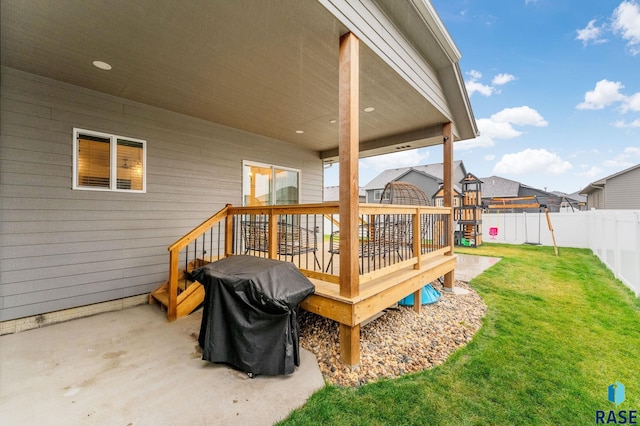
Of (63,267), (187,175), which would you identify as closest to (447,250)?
(187,175)

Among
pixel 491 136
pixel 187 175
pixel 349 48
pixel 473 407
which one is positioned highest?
pixel 491 136

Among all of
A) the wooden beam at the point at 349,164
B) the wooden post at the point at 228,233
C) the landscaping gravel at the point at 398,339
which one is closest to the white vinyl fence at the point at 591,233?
the landscaping gravel at the point at 398,339

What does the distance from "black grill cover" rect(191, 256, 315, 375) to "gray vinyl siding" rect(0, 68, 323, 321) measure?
2601 millimetres

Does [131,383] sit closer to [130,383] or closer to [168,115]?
[130,383]

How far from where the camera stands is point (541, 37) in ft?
43.5

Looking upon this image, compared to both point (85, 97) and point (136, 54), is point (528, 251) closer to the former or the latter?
point (136, 54)

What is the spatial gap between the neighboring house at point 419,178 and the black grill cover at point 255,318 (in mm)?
20879

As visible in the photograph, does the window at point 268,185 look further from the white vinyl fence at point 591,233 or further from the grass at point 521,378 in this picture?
the white vinyl fence at point 591,233

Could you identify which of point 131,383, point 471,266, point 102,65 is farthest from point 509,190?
point 131,383

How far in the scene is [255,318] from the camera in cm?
250

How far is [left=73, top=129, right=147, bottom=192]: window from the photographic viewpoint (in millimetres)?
3891

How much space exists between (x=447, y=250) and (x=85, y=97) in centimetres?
667

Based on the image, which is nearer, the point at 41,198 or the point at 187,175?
the point at 41,198

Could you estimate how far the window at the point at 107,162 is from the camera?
389 centimetres
